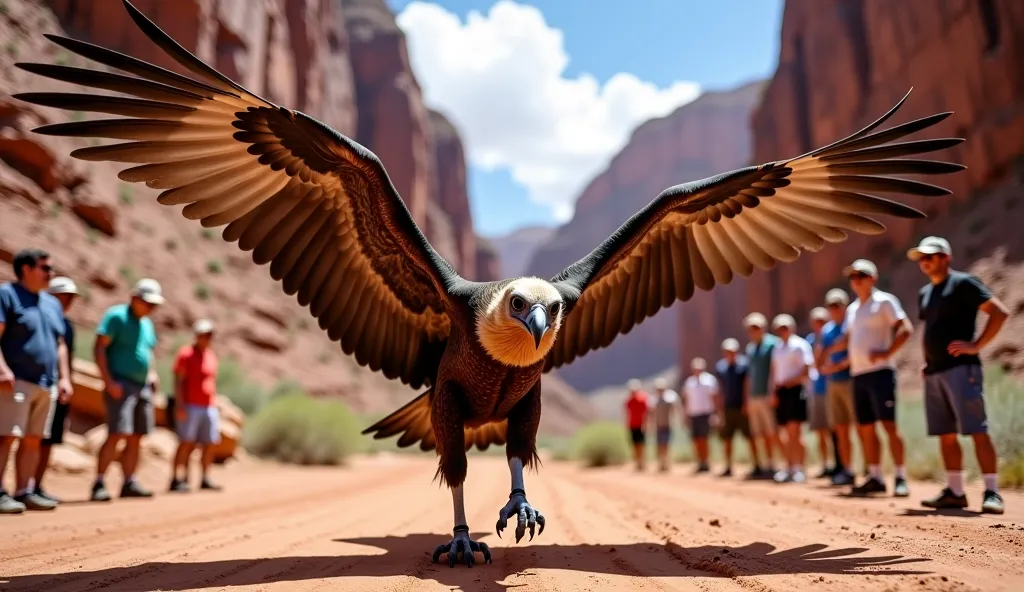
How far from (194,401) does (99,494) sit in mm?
1554

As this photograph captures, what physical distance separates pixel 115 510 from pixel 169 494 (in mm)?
1765

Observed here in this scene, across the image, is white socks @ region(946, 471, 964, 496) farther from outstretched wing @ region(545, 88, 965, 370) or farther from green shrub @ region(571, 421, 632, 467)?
green shrub @ region(571, 421, 632, 467)

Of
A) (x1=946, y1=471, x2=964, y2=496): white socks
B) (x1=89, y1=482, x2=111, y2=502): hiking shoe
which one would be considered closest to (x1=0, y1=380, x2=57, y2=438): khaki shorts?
(x1=89, y1=482, x2=111, y2=502): hiking shoe

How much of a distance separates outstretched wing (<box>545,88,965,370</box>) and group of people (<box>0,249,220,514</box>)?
14.7ft

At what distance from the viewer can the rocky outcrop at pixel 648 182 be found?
10381 centimetres

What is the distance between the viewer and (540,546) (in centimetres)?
411

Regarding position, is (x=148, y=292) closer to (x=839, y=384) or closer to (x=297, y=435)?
(x=839, y=384)

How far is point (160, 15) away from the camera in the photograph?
99.6ft

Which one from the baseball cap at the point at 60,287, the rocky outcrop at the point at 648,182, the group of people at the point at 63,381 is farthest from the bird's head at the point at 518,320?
the rocky outcrop at the point at 648,182

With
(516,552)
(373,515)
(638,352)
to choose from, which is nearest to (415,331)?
(516,552)

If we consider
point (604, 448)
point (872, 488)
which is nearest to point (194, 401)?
point (872, 488)

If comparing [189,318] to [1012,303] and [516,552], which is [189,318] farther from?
[1012,303]

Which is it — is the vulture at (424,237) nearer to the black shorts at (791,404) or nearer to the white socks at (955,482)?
the white socks at (955,482)

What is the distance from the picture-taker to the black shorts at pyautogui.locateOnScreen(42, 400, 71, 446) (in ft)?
20.3
